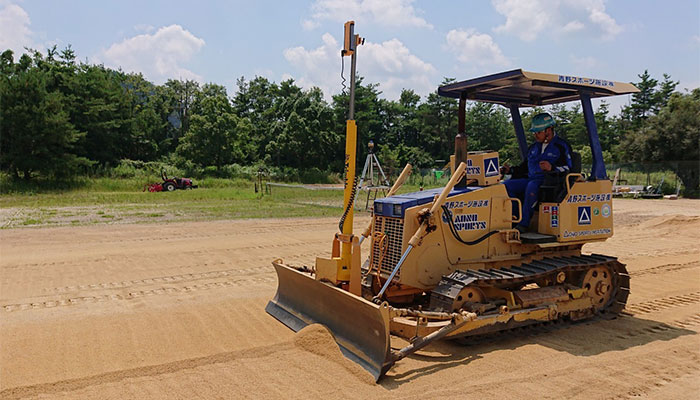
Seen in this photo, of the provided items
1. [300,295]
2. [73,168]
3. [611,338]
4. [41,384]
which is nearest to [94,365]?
[41,384]

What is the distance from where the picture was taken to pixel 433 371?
5.26m

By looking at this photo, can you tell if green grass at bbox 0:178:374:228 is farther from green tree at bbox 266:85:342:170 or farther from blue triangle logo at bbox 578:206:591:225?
green tree at bbox 266:85:342:170

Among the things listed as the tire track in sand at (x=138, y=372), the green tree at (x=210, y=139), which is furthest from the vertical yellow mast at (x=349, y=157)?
the green tree at (x=210, y=139)

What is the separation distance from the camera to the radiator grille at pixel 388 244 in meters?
6.29

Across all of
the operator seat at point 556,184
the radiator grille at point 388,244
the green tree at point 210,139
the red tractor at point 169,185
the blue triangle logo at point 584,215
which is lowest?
the red tractor at point 169,185

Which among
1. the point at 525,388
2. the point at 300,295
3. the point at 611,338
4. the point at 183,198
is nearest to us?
the point at 525,388

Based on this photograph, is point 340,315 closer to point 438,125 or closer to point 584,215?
point 584,215

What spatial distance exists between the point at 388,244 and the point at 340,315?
3.73ft

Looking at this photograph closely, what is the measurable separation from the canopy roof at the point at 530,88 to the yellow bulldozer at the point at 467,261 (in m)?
0.02

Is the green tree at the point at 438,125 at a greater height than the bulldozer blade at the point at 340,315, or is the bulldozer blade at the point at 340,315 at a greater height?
the green tree at the point at 438,125

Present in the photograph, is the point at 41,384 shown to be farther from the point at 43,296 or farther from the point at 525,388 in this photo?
the point at 525,388

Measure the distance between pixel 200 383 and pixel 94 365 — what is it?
1.28m

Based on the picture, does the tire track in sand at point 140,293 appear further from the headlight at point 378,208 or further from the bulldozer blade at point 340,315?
the headlight at point 378,208

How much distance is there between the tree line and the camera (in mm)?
33125
